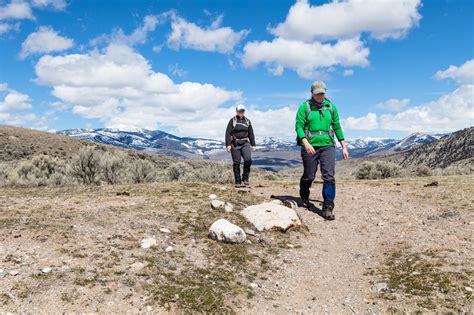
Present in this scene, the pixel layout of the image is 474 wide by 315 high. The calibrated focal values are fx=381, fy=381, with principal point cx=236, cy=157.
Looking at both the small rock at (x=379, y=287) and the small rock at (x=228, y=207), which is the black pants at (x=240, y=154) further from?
the small rock at (x=379, y=287)

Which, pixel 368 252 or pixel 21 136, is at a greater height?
pixel 21 136

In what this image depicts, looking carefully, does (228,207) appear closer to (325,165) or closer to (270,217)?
(270,217)

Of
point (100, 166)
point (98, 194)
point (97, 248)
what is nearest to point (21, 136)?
point (100, 166)

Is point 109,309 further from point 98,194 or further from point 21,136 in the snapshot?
point 21,136

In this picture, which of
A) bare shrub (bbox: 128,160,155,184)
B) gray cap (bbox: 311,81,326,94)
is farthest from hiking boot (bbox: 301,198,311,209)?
bare shrub (bbox: 128,160,155,184)

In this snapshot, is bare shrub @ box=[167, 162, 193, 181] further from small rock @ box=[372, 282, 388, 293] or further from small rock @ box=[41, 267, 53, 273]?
small rock @ box=[372, 282, 388, 293]

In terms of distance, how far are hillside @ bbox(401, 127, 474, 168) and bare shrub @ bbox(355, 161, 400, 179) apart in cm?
7560

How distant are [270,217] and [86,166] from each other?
15026mm

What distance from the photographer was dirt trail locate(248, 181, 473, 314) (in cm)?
592

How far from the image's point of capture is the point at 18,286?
541 centimetres

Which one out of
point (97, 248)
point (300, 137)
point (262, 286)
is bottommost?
point (262, 286)

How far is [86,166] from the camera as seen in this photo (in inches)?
834

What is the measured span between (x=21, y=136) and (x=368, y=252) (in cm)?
7986

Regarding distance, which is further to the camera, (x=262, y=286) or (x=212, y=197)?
(x=212, y=197)
